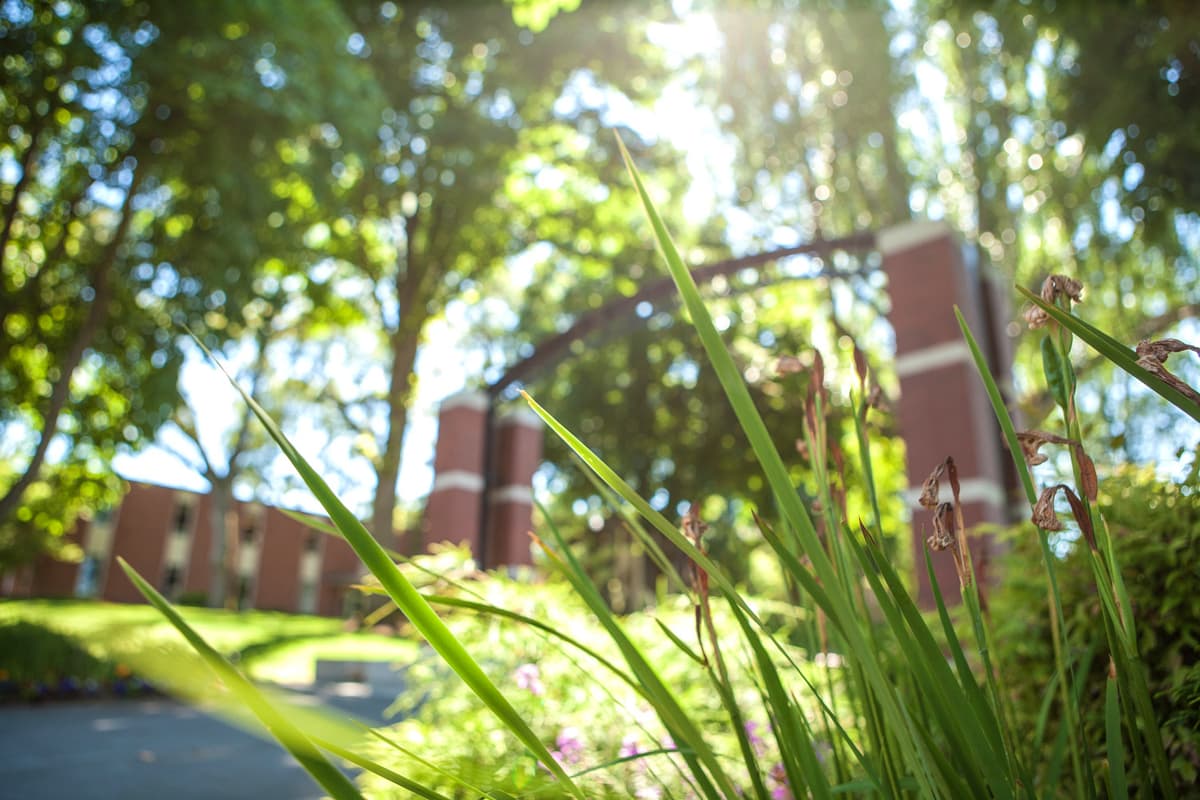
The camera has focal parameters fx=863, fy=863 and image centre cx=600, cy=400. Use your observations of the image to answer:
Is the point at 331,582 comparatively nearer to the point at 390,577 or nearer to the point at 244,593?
the point at 244,593

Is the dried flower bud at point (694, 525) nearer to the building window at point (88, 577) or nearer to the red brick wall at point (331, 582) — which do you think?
the building window at point (88, 577)

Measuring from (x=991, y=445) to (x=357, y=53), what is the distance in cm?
1074

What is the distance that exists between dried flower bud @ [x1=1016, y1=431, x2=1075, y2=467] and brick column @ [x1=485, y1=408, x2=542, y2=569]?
834 centimetres

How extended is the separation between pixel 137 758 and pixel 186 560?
105ft

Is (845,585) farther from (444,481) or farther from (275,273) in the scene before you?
(275,273)

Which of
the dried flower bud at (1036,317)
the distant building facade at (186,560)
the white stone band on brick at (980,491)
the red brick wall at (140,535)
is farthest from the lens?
the red brick wall at (140,535)

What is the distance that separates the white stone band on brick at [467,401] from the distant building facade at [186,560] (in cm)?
2204

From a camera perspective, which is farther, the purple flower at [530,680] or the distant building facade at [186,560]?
the distant building facade at [186,560]

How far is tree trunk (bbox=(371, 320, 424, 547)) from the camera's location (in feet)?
50.1

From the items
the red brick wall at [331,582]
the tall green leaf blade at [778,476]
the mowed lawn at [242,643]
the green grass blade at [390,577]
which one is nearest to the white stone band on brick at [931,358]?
the tall green leaf blade at [778,476]

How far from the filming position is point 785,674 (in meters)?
3.11

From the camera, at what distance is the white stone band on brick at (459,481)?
30.2 feet

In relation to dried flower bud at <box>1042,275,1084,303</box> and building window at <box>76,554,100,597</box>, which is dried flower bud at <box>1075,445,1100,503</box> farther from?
building window at <box>76,554,100,597</box>

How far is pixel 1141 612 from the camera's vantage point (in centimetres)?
158
